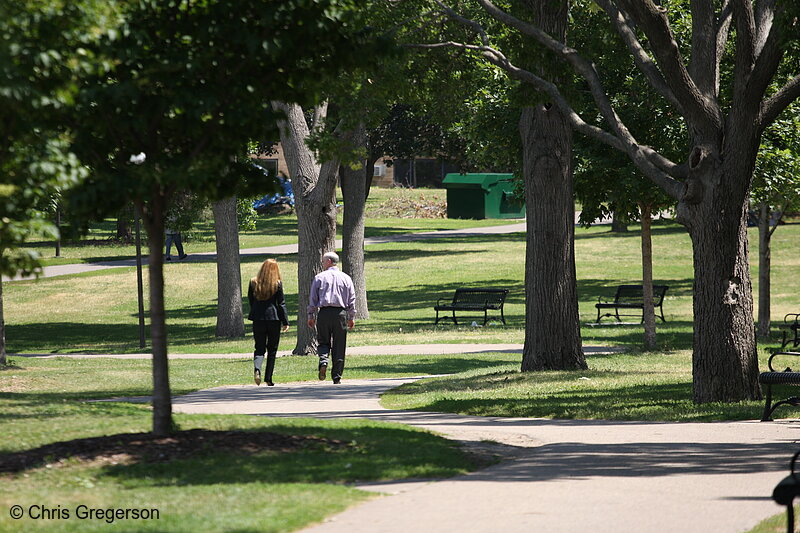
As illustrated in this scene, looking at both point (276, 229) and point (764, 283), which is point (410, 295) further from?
point (276, 229)

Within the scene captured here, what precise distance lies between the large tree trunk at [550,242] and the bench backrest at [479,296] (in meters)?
10.2

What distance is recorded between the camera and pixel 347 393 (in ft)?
49.3

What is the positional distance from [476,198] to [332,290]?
46.9m

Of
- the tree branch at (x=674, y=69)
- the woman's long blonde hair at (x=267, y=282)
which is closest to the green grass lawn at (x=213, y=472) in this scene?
the woman's long blonde hair at (x=267, y=282)

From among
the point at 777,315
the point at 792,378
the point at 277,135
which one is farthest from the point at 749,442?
the point at 777,315

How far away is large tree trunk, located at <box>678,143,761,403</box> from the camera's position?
12.7 meters

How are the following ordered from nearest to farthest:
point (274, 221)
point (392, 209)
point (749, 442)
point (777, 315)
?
point (749, 442) < point (777, 315) < point (274, 221) < point (392, 209)

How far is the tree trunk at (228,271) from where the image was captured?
2591 centimetres

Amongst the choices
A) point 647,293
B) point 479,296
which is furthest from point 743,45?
point 479,296

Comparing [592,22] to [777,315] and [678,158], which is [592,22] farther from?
[777,315]

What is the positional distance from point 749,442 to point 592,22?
11609 mm

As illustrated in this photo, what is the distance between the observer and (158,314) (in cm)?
892

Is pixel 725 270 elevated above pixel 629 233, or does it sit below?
below

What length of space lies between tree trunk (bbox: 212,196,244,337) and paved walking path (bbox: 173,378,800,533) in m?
13.7
